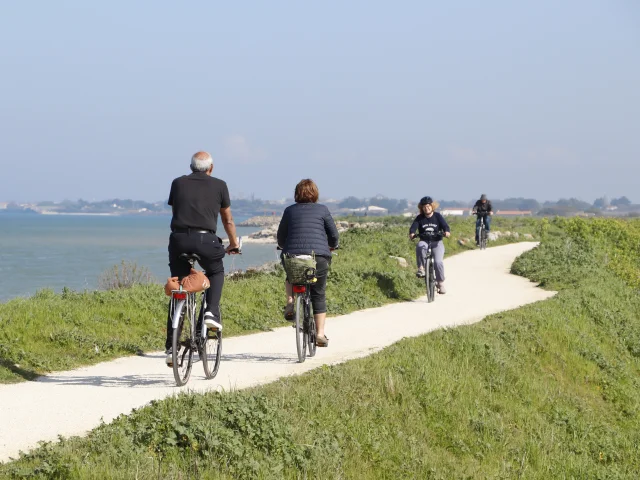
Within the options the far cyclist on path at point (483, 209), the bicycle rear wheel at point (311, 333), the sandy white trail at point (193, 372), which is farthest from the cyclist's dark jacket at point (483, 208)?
the bicycle rear wheel at point (311, 333)

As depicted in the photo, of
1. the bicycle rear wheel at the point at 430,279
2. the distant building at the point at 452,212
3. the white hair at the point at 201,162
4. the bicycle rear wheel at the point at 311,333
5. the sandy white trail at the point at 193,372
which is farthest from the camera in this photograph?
the distant building at the point at 452,212

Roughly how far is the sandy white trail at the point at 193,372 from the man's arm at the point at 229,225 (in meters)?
1.52

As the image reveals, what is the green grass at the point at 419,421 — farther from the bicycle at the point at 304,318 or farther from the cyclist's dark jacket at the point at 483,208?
the cyclist's dark jacket at the point at 483,208

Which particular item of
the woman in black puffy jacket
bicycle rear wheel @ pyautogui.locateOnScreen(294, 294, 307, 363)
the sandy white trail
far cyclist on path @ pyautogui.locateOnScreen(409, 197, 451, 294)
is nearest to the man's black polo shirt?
the sandy white trail

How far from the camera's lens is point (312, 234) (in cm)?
1030

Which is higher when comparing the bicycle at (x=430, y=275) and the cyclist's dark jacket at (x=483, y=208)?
the cyclist's dark jacket at (x=483, y=208)

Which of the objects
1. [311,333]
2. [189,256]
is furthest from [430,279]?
[189,256]

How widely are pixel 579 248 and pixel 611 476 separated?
59.4ft

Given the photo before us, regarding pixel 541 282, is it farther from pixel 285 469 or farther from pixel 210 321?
pixel 285 469

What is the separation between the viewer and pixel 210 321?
881 centimetres

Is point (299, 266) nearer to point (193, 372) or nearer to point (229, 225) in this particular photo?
point (229, 225)

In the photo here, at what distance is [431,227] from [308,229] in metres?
7.62

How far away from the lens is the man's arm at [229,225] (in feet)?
28.6

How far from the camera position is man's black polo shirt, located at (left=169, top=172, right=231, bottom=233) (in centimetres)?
838
